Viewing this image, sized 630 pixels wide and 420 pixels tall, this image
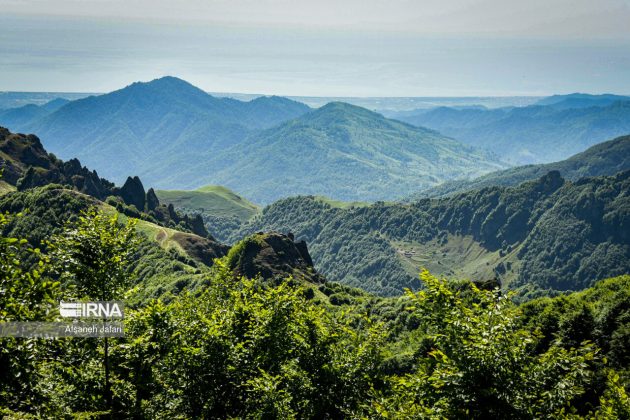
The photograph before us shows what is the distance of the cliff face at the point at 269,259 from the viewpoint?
532 feet

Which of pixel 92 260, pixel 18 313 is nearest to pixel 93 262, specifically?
pixel 92 260

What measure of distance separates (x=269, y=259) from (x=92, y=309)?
13773cm

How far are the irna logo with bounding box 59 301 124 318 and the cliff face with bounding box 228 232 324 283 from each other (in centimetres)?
12607

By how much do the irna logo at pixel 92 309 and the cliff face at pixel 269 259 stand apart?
12607cm

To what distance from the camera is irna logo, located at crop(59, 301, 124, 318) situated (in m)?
28.8

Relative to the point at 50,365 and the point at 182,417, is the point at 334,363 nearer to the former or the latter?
the point at 182,417

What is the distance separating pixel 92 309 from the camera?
2972 centimetres

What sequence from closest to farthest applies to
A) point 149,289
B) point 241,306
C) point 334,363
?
point 334,363 < point 241,306 < point 149,289

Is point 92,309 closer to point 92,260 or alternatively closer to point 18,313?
point 92,260

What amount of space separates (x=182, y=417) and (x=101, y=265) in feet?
37.4

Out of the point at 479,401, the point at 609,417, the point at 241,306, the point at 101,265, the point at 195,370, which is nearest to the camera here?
the point at 479,401

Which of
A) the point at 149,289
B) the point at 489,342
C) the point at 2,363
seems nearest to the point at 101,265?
the point at 2,363

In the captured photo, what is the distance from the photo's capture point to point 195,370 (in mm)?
33469

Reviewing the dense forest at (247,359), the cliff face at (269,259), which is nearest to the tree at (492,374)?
the dense forest at (247,359)
